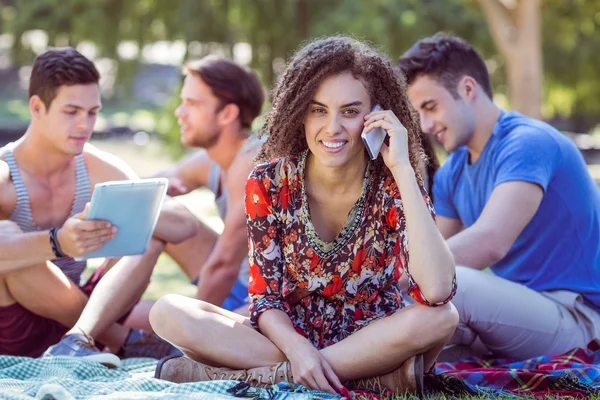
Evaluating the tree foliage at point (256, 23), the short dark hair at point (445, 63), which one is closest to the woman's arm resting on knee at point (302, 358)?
the short dark hair at point (445, 63)

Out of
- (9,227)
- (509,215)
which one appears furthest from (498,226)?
(9,227)

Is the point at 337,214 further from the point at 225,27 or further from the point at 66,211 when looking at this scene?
the point at 225,27

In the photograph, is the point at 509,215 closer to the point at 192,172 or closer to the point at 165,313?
the point at 165,313

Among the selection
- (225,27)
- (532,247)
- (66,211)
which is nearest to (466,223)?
(532,247)

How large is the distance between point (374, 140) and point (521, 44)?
8901 millimetres

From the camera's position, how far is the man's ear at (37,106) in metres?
4.03

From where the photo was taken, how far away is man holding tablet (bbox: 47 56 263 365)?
157 inches

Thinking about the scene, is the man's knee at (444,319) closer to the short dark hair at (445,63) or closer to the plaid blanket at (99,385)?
the plaid blanket at (99,385)

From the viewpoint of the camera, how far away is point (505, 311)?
143 inches

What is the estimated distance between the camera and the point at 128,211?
142 inches

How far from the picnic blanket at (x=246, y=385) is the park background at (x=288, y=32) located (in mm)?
6466

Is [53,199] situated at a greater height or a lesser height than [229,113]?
lesser

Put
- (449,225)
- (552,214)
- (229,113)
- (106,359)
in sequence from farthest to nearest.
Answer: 1. (229,113)
2. (449,225)
3. (552,214)
4. (106,359)

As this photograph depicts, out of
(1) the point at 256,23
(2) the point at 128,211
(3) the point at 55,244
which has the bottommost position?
(3) the point at 55,244
